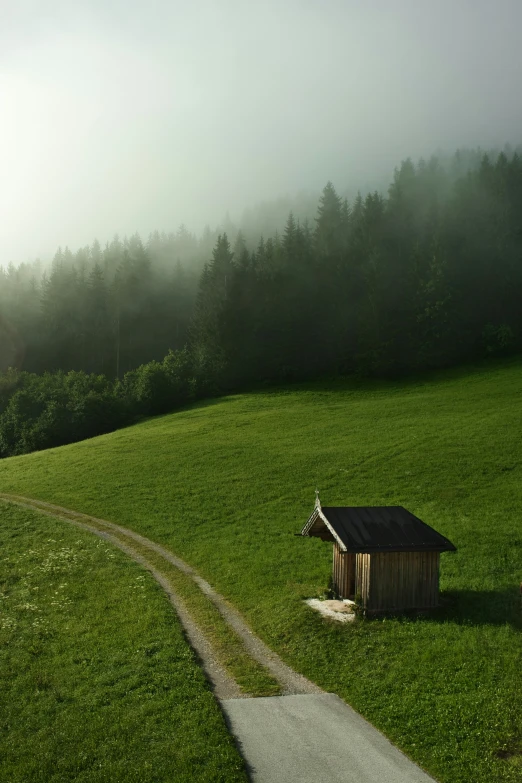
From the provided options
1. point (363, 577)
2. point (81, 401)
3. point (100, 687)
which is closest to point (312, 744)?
point (100, 687)

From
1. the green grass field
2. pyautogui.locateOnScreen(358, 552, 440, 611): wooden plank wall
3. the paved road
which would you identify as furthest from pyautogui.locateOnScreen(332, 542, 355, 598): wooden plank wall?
the paved road

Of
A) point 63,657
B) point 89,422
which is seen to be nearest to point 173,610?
point 63,657

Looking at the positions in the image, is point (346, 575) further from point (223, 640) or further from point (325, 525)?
point (223, 640)

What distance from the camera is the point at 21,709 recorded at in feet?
51.2

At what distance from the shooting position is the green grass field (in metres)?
15.4

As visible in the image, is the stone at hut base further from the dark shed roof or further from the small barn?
the dark shed roof

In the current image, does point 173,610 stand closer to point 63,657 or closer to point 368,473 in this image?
point 63,657

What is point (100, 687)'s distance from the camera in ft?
54.6

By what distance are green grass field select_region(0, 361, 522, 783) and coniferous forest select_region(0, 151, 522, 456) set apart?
A: 915cm

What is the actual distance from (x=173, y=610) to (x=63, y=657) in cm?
522

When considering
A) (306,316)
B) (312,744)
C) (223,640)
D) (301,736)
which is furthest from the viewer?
(306,316)

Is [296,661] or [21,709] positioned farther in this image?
[296,661]

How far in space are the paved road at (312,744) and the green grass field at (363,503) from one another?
626mm

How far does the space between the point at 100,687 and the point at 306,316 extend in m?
→ 77.2
